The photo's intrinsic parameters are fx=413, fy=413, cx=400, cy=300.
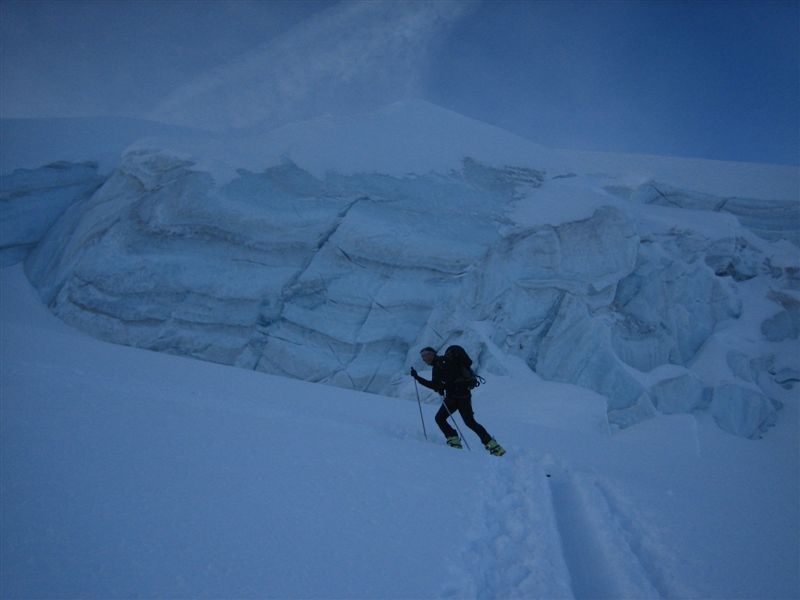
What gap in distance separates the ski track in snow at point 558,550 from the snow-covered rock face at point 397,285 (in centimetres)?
779

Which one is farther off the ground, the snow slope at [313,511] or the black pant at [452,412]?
the snow slope at [313,511]

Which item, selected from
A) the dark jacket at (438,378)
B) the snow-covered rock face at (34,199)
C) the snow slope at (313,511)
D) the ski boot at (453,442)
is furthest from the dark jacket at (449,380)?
the snow-covered rock face at (34,199)

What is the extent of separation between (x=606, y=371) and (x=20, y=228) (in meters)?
19.9

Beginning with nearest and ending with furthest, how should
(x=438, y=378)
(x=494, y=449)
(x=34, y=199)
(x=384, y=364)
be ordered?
1. (x=494, y=449)
2. (x=438, y=378)
3. (x=384, y=364)
4. (x=34, y=199)

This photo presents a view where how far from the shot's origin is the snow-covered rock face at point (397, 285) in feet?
39.5

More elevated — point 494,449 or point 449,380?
point 449,380

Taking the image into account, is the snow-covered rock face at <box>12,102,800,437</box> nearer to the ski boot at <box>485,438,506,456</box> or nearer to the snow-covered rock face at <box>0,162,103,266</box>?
the snow-covered rock face at <box>0,162,103,266</box>

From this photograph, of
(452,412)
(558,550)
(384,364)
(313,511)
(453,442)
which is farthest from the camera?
(384,364)

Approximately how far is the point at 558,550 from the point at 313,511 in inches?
66.7

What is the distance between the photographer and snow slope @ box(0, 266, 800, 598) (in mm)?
1894

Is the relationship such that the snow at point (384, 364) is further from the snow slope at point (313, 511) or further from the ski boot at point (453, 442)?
the ski boot at point (453, 442)

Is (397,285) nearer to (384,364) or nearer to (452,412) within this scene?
(384,364)

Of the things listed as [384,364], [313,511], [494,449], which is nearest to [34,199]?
[384,364]

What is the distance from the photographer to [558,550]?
2830 millimetres
